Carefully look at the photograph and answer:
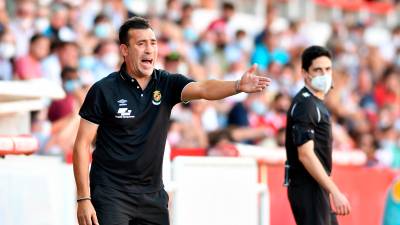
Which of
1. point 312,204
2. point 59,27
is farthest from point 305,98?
point 59,27

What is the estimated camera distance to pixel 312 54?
853cm

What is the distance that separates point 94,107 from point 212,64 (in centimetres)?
948

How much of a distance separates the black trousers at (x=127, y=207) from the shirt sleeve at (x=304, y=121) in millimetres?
1592

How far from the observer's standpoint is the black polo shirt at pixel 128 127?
6.76 m

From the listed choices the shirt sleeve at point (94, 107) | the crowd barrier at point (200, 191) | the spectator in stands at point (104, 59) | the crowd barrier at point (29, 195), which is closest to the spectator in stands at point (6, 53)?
the spectator in stands at point (104, 59)

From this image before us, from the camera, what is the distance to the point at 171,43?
15.4m

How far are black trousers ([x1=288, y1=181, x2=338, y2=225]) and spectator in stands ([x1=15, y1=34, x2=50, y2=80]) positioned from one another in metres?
5.05

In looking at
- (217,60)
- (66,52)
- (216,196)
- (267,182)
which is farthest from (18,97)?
(217,60)

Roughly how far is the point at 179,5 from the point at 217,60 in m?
1.11

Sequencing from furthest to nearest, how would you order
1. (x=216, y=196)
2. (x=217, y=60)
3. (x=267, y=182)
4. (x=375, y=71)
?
(x=375, y=71)
(x=217, y=60)
(x=267, y=182)
(x=216, y=196)

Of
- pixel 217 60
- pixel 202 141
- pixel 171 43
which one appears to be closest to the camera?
pixel 202 141

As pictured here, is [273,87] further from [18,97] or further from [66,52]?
[18,97]

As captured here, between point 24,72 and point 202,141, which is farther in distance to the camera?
point 202,141

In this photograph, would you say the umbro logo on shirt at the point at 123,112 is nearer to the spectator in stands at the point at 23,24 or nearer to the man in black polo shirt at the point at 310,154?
the man in black polo shirt at the point at 310,154
